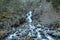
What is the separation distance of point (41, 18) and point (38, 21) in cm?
78

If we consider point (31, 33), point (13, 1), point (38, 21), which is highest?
point (13, 1)

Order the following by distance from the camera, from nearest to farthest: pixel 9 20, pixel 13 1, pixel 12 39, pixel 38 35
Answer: pixel 12 39 → pixel 38 35 → pixel 9 20 → pixel 13 1

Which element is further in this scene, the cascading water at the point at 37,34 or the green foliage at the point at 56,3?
the green foliage at the point at 56,3

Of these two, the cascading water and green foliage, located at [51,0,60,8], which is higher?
green foliage, located at [51,0,60,8]

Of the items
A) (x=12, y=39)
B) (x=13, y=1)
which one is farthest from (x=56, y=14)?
(x=13, y=1)

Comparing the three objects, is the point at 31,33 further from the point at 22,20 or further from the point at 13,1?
the point at 13,1

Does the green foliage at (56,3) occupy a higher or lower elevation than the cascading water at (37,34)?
higher

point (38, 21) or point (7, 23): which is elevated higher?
point (38, 21)

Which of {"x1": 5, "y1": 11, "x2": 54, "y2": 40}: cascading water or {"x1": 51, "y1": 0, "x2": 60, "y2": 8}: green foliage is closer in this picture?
{"x1": 5, "y1": 11, "x2": 54, "y2": 40}: cascading water

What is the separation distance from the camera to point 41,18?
56.0ft

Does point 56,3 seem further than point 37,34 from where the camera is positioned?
Yes

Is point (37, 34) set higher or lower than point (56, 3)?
lower

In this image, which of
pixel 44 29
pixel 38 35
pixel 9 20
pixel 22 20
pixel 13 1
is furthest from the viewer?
pixel 13 1

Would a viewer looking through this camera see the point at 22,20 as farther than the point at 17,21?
Yes
